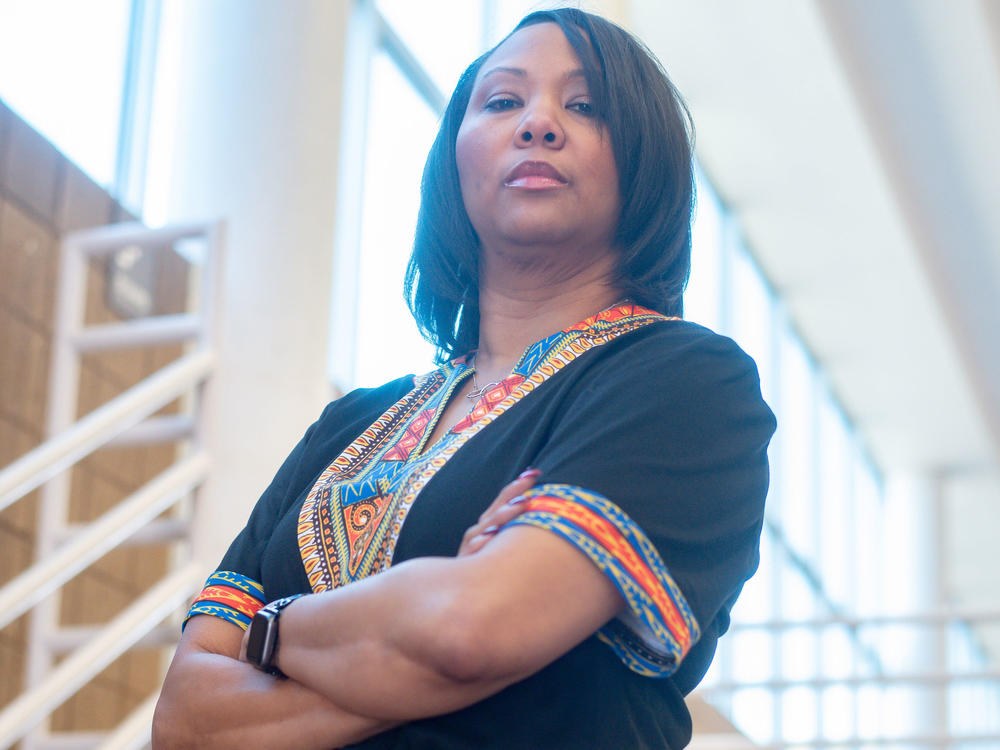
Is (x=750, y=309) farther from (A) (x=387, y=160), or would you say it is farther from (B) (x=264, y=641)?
(B) (x=264, y=641)

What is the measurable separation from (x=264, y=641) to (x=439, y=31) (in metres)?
4.56

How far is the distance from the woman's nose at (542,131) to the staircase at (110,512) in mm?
1149

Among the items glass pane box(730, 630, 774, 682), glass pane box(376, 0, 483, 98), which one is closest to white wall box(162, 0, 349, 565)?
glass pane box(376, 0, 483, 98)

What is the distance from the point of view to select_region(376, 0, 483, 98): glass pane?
523 centimetres

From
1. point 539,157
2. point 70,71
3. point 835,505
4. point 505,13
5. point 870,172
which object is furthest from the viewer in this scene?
point 835,505

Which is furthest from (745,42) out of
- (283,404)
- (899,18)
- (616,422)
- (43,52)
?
(616,422)

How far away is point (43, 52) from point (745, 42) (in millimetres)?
3397

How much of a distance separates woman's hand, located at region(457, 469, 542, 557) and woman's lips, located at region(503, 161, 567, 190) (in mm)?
332

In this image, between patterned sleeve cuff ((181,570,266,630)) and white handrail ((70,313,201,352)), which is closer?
patterned sleeve cuff ((181,570,266,630))

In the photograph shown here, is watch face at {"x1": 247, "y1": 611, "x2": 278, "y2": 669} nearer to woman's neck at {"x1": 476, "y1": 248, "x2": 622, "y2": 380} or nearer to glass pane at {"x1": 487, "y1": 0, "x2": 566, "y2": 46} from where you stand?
woman's neck at {"x1": 476, "y1": 248, "x2": 622, "y2": 380}

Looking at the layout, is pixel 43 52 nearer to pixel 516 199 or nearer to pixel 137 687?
pixel 137 687

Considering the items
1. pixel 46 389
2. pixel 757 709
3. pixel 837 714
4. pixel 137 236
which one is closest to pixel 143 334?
pixel 137 236

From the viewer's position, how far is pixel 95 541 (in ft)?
7.36

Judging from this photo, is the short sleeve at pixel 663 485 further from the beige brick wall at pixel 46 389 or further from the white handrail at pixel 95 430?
the beige brick wall at pixel 46 389
